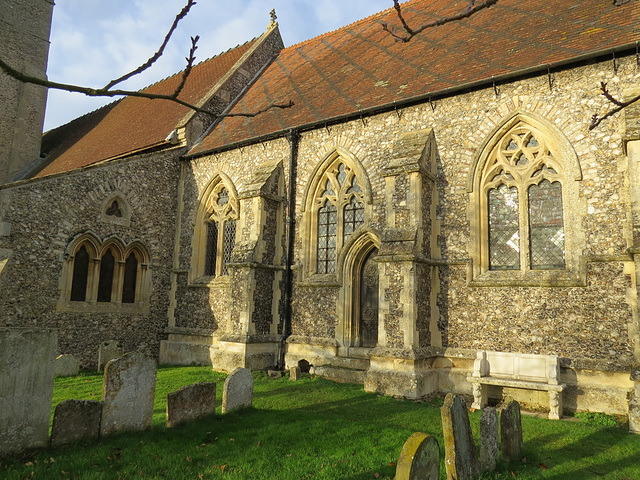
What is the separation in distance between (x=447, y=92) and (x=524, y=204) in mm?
2856

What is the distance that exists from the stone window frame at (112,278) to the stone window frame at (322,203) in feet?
16.5

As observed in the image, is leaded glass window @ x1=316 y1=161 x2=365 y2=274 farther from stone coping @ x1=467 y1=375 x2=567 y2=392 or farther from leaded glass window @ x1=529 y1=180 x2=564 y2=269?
stone coping @ x1=467 y1=375 x2=567 y2=392

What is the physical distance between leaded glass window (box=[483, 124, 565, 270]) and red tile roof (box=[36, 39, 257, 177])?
10015mm

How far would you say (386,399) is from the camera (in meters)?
8.39

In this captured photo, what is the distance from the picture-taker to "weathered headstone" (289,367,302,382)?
33.7 feet

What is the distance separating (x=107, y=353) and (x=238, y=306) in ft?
11.4

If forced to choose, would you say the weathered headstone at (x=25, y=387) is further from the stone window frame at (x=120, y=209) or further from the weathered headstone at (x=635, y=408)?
the stone window frame at (x=120, y=209)

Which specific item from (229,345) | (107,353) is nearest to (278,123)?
(229,345)

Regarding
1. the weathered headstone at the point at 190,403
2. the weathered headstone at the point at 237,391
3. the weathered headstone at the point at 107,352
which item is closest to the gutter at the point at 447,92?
the weathered headstone at the point at 107,352

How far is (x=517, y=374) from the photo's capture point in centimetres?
809

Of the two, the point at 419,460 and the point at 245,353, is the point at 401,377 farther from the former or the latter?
the point at 419,460

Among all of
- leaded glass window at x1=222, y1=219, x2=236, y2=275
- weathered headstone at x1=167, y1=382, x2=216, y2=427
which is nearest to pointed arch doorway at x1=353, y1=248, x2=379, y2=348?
leaded glass window at x1=222, y1=219, x2=236, y2=275

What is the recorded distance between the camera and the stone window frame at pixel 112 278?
11906 millimetres

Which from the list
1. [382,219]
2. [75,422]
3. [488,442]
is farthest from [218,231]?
[488,442]
